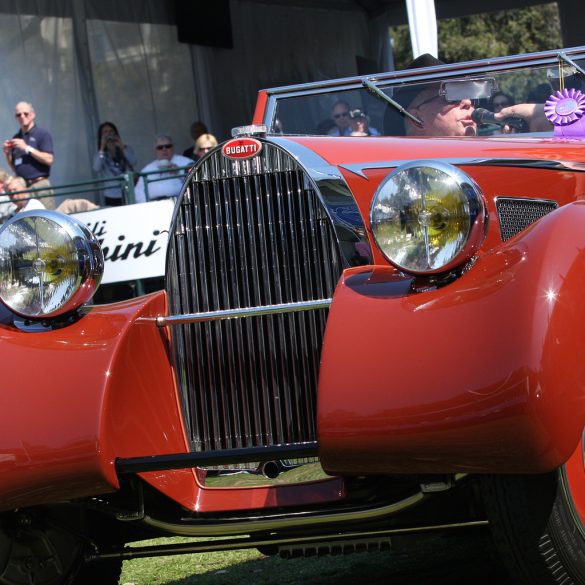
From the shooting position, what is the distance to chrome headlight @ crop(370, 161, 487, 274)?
2881 millimetres

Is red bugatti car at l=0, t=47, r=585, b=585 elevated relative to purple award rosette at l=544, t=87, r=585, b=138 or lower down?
lower down

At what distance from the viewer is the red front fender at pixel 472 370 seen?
8.52 ft

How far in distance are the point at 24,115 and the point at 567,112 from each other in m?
8.01

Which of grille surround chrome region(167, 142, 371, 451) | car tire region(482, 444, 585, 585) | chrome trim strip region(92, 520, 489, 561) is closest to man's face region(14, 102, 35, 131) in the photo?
grille surround chrome region(167, 142, 371, 451)

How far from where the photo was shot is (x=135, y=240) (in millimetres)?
9508

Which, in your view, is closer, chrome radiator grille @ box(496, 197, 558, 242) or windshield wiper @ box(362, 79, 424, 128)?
chrome radiator grille @ box(496, 197, 558, 242)

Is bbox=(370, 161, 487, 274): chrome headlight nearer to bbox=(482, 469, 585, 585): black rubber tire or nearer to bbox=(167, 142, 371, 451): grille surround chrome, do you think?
bbox=(167, 142, 371, 451): grille surround chrome

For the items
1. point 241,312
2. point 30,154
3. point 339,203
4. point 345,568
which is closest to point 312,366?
point 241,312

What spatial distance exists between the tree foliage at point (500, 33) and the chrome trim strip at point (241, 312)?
1562 inches

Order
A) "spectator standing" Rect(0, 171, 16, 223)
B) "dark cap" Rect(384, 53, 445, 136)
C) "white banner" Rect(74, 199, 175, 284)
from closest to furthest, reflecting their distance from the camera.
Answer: "dark cap" Rect(384, 53, 445, 136)
"white banner" Rect(74, 199, 175, 284)
"spectator standing" Rect(0, 171, 16, 223)

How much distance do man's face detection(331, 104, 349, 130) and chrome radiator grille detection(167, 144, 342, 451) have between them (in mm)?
1474

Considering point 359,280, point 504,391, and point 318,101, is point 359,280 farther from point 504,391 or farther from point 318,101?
point 318,101

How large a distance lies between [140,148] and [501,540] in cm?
1247

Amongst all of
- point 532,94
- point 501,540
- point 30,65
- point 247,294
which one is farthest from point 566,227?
point 30,65
